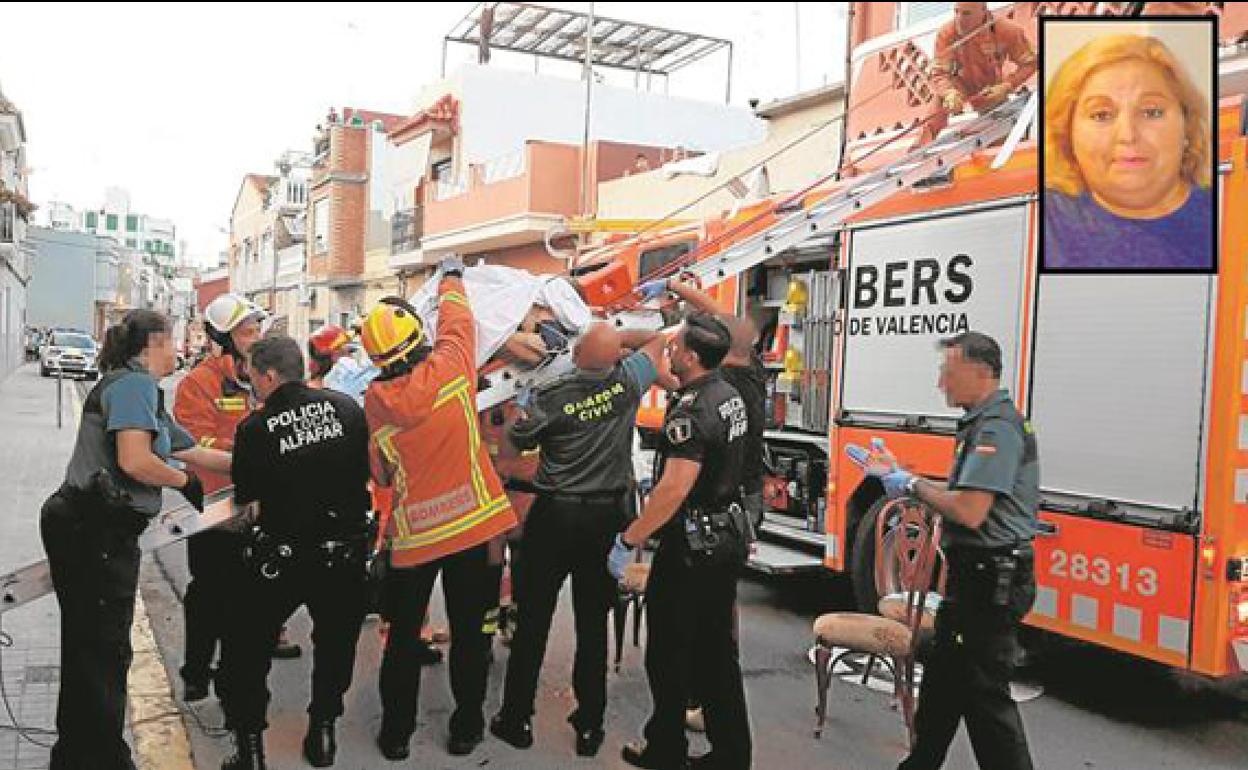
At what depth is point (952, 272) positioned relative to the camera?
20.1 ft

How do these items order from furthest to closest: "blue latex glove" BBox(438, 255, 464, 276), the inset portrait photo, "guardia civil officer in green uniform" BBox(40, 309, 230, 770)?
"blue latex glove" BBox(438, 255, 464, 276) → "guardia civil officer in green uniform" BBox(40, 309, 230, 770) → the inset portrait photo

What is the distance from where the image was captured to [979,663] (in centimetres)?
382

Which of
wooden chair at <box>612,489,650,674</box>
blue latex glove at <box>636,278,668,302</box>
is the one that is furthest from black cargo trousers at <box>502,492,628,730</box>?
blue latex glove at <box>636,278,668,302</box>

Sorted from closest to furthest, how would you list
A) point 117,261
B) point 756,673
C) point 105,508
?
point 105,508
point 756,673
point 117,261

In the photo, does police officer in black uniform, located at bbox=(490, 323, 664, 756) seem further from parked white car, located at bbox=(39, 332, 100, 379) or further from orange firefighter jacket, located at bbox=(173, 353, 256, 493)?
parked white car, located at bbox=(39, 332, 100, 379)

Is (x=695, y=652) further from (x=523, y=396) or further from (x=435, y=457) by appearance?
(x=523, y=396)

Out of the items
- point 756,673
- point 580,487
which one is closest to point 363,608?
point 580,487

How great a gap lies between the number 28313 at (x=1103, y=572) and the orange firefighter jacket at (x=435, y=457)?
9.00ft

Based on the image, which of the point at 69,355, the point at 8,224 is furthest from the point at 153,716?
the point at 69,355

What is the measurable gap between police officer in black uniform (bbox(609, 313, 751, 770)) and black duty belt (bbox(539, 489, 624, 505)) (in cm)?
29

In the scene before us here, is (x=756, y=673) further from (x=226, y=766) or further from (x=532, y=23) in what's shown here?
(x=532, y=23)

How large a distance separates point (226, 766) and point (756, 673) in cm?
285

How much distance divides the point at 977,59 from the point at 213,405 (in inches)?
161

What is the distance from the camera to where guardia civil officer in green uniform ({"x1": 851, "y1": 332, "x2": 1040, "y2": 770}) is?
12.5 ft
